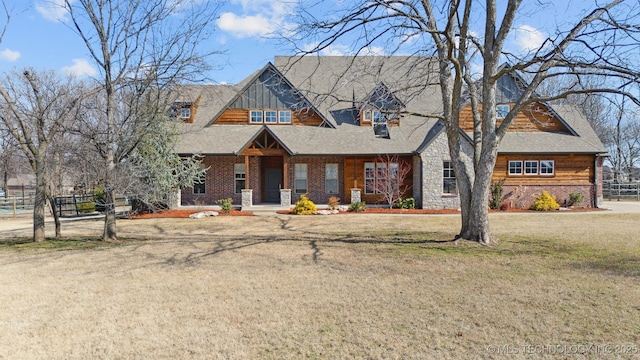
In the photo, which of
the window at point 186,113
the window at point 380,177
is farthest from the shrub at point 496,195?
the window at point 186,113

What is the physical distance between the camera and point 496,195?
2120 centimetres

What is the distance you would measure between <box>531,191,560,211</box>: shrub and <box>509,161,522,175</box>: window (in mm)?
1730

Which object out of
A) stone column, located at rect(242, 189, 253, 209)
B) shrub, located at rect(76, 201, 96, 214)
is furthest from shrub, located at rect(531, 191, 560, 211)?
shrub, located at rect(76, 201, 96, 214)

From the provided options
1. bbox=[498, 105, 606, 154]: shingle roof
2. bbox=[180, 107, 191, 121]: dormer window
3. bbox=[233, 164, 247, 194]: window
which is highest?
bbox=[180, 107, 191, 121]: dormer window

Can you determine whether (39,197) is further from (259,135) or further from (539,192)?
(539,192)

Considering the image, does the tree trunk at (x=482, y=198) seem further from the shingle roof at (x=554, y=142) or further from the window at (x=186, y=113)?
the window at (x=186, y=113)

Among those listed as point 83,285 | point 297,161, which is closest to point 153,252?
point 83,285

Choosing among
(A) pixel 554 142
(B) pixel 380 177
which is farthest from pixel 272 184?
(A) pixel 554 142

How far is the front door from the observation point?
24438mm

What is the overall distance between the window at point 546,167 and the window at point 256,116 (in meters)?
16.4

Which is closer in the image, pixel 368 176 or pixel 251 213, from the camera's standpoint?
pixel 251 213

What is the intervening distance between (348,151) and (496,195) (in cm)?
831

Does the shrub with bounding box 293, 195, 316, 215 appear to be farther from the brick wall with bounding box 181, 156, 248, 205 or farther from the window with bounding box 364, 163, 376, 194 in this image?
the brick wall with bounding box 181, 156, 248, 205

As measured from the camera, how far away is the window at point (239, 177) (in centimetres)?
2305
